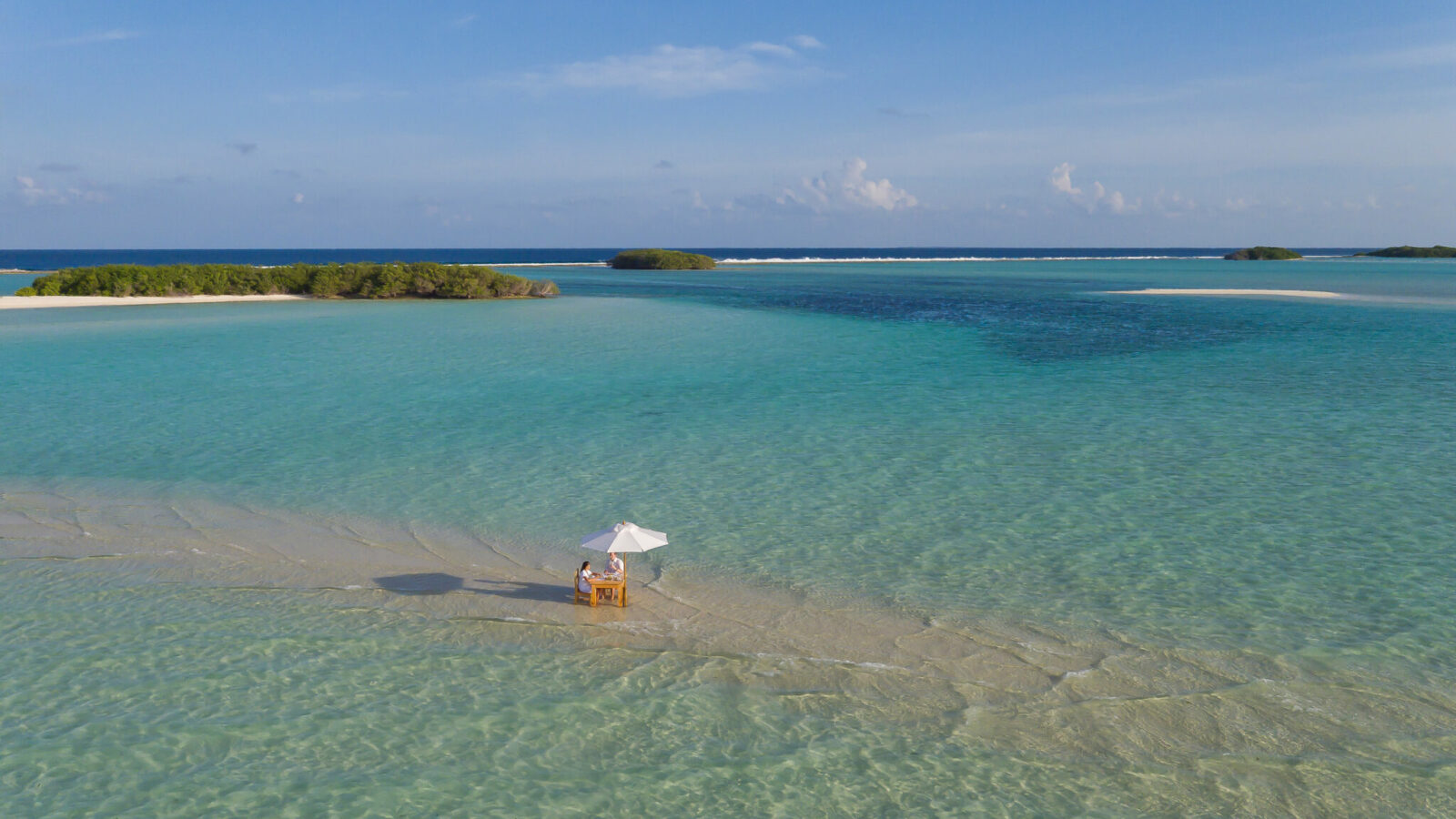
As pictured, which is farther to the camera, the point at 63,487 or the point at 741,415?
→ the point at 741,415

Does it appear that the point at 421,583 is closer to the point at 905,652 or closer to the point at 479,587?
the point at 479,587

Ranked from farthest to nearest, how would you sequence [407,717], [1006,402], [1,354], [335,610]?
[1,354], [1006,402], [335,610], [407,717]

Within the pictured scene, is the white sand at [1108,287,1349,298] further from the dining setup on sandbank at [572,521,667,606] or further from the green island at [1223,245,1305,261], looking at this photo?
the green island at [1223,245,1305,261]

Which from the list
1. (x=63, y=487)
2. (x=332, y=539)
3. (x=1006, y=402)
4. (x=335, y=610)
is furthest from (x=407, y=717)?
(x=1006, y=402)

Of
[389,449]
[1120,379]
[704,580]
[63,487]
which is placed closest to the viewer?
[704,580]

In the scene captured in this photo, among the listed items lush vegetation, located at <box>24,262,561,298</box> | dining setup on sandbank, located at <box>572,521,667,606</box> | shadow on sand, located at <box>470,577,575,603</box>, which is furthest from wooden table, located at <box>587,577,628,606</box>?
lush vegetation, located at <box>24,262,561,298</box>

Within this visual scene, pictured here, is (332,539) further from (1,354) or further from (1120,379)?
(1,354)
